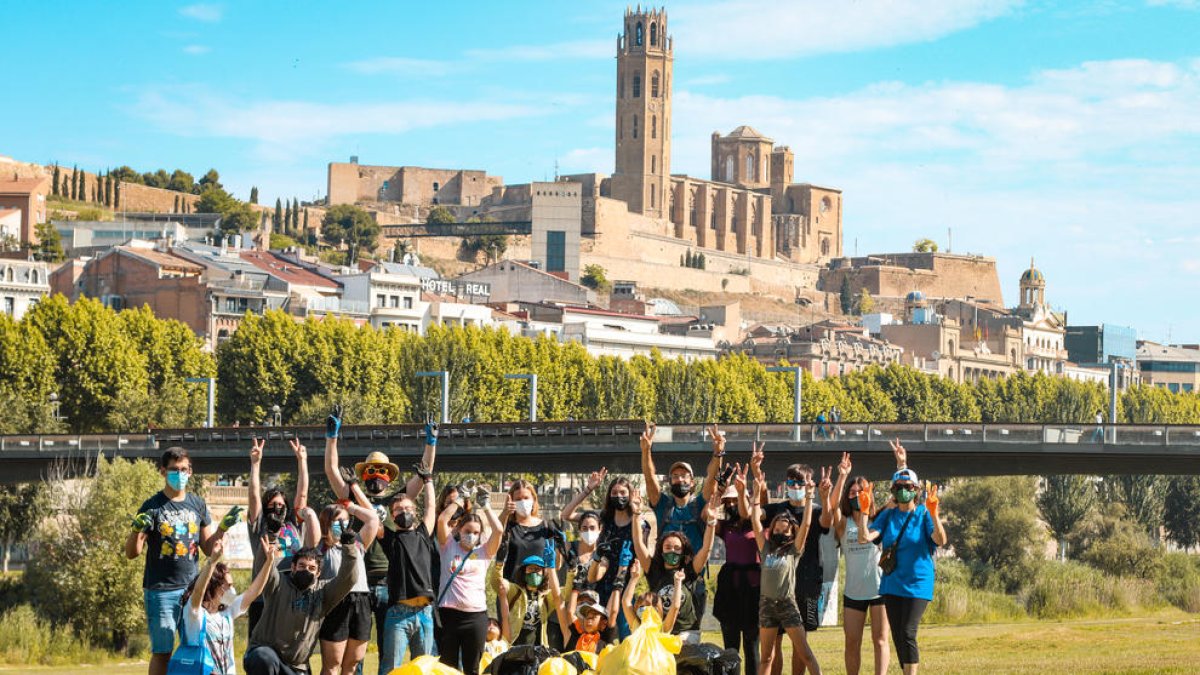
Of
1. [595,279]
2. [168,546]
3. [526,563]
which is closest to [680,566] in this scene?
[526,563]

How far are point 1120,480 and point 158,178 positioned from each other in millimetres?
117106

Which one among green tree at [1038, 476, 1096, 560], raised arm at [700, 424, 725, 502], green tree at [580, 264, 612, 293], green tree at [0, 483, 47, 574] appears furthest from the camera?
green tree at [580, 264, 612, 293]

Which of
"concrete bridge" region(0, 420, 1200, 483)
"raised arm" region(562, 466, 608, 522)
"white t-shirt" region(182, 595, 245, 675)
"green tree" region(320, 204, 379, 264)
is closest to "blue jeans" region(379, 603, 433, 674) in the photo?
"raised arm" region(562, 466, 608, 522)

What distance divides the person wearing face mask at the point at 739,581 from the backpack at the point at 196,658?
4671 mm

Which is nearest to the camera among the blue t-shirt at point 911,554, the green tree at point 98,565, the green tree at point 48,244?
the blue t-shirt at point 911,554

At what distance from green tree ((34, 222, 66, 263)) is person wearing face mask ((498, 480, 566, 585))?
115 metres

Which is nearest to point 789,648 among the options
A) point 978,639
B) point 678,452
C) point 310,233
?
point 978,639

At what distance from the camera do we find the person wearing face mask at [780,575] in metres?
17.6

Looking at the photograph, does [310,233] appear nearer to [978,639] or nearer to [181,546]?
[978,639]

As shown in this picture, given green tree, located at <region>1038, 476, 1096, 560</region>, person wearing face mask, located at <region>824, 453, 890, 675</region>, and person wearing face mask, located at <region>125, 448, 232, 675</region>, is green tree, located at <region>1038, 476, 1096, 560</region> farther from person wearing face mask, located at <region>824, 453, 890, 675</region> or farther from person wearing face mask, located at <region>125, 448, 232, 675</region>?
person wearing face mask, located at <region>125, 448, 232, 675</region>

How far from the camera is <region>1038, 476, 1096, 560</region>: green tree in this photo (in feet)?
263

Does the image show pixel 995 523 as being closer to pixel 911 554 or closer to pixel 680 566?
pixel 911 554

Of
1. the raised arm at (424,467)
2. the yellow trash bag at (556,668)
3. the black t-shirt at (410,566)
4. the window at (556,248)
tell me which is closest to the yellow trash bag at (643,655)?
the yellow trash bag at (556,668)

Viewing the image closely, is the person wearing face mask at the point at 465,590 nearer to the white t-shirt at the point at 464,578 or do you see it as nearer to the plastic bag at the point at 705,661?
the white t-shirt at the point at 464,578
